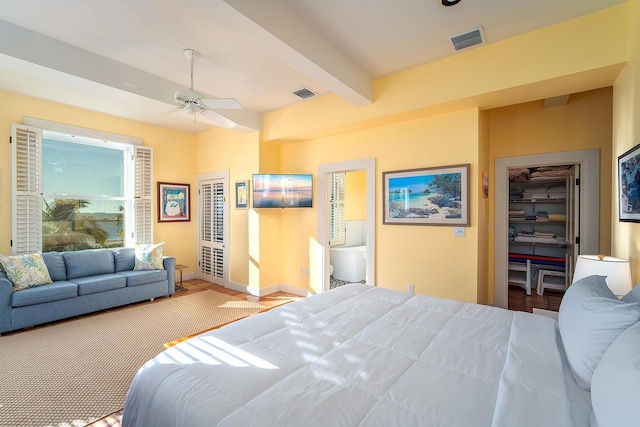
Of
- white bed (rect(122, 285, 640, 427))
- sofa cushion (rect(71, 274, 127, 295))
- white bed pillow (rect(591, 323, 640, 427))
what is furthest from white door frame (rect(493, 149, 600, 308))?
sofa cushion (rect(71, 274, 127, 295))

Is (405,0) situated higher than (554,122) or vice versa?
(405,0)

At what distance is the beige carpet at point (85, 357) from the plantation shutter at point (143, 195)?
56.8 inches

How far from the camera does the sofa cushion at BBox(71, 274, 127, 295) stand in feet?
11.8

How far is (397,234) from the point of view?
3.69 meters

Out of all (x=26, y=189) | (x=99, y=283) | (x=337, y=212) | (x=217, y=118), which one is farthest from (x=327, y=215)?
(x=26, y=189)

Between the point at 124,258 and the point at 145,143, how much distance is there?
2082mm

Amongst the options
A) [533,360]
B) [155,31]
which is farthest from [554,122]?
[155,31]

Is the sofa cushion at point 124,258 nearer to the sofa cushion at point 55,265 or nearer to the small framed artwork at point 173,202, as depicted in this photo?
the sofa cushion at point 55,265

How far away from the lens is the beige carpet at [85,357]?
6.45ft

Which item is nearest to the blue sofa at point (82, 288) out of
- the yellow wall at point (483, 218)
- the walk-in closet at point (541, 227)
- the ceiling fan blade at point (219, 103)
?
the ceiling fan blade at point (219, 103)

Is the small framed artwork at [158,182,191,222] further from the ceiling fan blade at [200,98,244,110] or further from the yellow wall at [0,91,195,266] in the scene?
the ceiling fan blade at [200,98,244,110]

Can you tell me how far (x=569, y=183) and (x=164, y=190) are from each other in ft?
22.9

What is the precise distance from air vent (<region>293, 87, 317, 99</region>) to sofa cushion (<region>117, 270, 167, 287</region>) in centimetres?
344

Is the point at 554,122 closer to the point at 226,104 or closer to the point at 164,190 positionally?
the point at 226,104
